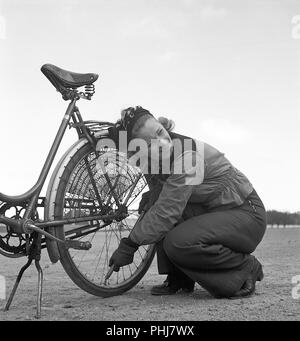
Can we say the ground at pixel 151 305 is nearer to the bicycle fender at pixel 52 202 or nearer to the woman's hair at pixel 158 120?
the bicycle fender at pixel 52 202

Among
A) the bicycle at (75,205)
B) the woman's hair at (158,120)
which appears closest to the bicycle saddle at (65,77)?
the bicycle at (75,205)

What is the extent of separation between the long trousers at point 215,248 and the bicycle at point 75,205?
19.9 inches

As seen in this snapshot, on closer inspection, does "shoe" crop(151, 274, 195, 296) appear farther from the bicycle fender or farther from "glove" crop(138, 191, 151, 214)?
the bicycle fender

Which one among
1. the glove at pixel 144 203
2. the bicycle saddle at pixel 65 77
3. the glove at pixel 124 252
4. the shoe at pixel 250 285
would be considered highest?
the bicycle saddle at pixel 65 77

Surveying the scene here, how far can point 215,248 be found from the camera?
372 centimetres

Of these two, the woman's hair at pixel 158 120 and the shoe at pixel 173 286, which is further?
the shoe at pixel 173 286

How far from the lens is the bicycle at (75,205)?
3.56 metres

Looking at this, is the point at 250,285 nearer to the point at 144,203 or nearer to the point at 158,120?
the point at 144,203

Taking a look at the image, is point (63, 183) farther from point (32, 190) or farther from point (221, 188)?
point (221, 188)

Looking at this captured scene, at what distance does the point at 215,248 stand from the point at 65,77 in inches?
58.9

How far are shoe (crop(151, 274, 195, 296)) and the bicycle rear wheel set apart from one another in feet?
0.83

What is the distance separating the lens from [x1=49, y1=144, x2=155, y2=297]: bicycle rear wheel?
12.4ft

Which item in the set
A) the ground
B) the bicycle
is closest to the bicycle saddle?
the bicycle
